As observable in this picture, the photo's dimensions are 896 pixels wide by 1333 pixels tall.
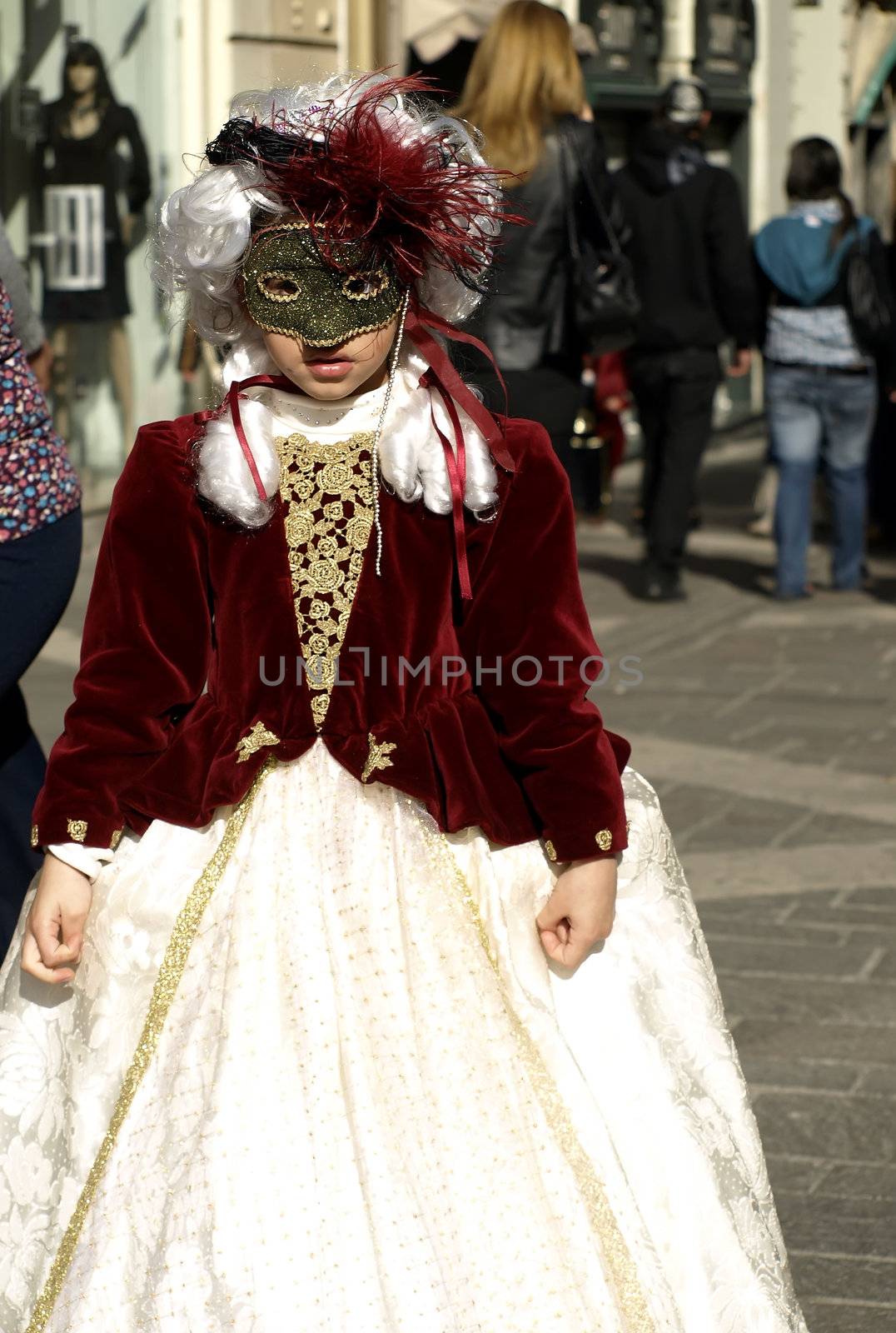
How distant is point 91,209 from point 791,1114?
864cm

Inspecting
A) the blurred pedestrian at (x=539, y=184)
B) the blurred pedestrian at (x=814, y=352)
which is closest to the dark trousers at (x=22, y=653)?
the blurred pedestrian at (x=539, y=184)

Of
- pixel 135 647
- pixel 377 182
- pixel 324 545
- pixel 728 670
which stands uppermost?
pixel 377 182

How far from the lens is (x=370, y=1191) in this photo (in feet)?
7.47

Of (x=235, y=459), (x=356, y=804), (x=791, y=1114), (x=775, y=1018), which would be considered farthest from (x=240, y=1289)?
(x=775, y=1018)

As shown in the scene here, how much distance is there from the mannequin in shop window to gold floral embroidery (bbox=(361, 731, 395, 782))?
8927mm

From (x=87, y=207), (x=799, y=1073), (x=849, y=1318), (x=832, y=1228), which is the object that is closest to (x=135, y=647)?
(x=849, y=1318)

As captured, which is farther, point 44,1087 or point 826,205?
point 826,205

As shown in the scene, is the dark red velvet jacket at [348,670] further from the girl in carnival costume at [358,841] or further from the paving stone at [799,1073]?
the paving stone at [799,1073]

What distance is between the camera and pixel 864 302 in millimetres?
9234

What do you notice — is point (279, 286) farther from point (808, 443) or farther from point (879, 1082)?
point (808, 443)

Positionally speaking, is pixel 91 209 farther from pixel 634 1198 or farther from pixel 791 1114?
pixel 634 1198

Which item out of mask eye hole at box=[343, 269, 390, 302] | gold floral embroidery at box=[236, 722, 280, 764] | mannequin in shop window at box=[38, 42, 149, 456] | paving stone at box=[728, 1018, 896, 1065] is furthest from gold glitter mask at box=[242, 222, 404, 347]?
mannequin in shop window at box=[38, 42, 149, 456]

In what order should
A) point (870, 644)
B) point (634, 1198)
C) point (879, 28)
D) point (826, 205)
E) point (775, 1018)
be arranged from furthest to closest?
point (879, 28) → point (826, 205) → point (870, 644) → point (775, 1018) → point (634, 1198)

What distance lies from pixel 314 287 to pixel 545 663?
0.52 m
